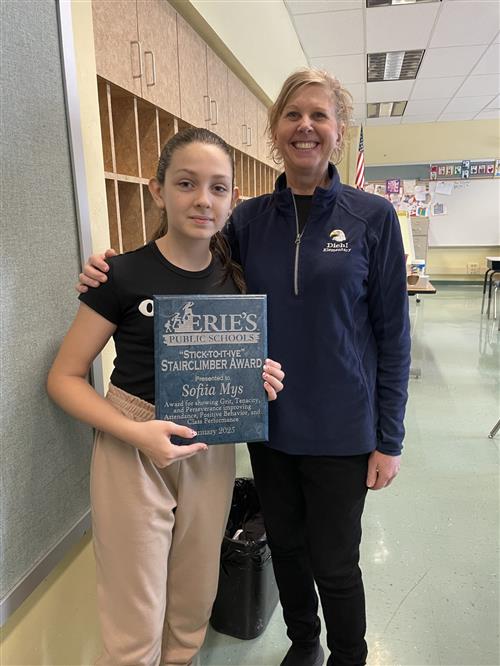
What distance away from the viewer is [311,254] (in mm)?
1099

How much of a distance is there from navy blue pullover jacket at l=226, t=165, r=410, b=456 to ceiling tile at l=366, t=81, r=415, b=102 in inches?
256

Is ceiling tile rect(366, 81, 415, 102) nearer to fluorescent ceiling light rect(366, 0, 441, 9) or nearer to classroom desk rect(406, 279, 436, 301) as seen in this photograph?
fluorescent ceiling light rect(366, 0, 441, 9)

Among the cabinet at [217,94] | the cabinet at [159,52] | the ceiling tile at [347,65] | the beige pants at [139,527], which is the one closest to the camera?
the beige pants at [139,527]

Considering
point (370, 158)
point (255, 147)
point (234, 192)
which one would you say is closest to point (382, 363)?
point (234, 192)

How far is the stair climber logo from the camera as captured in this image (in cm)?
89

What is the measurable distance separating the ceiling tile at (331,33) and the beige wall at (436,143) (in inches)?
150

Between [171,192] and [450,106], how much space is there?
837 centimetres

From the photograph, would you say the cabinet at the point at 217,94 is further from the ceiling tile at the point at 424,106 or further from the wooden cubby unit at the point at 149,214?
the ceiling tile at the point at 424,106

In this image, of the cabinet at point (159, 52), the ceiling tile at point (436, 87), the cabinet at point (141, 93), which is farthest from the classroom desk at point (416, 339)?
the ceiling tile at point (436, 87)

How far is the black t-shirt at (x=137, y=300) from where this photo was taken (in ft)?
3.16

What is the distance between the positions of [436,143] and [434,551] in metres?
8.69

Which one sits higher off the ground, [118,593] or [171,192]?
[171,192]

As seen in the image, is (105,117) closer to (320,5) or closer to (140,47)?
(140,47)

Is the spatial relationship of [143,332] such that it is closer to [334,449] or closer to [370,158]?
[334,449]
